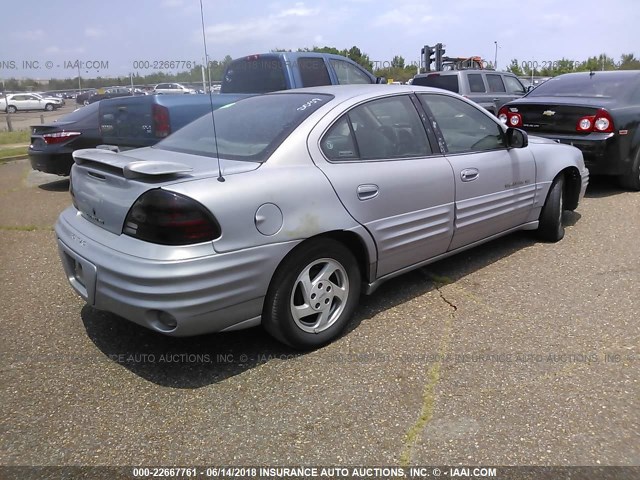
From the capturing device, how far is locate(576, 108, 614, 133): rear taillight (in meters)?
6.46

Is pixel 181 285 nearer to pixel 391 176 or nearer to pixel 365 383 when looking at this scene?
pixel 365 383

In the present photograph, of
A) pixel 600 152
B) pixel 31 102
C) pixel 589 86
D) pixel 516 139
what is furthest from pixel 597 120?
pixel 31 102

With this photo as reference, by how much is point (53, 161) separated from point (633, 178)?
7.92 metres

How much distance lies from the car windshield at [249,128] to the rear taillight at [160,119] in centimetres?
261

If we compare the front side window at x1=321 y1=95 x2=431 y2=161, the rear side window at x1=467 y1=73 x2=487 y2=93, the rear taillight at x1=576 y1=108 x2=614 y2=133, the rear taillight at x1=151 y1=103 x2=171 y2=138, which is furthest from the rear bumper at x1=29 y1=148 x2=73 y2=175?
the rear side window at x1=467 y1=73 x2=487 y2=93

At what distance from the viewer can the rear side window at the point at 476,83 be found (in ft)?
37.9

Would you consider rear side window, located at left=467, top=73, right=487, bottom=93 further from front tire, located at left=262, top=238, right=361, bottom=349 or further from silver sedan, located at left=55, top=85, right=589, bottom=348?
front tire, located at left=262, top=238, right=361, bottom=349

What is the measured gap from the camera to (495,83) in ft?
39.6

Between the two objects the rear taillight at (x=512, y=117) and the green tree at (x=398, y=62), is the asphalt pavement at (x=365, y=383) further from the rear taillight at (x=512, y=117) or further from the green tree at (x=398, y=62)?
the green tree at (x=398, y=62)

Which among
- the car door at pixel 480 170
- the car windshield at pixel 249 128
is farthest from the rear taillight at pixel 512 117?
the car windshield at pixel 249 128

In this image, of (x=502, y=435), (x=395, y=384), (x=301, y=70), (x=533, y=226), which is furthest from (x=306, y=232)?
(x=301, y=70)

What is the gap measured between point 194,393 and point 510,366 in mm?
1700

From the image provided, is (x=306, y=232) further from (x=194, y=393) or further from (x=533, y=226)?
(x=533, y=226)

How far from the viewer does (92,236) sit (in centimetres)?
300
